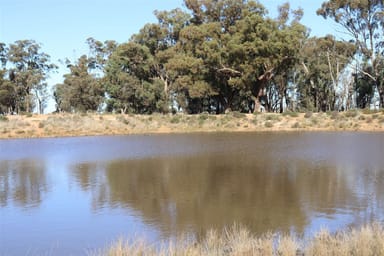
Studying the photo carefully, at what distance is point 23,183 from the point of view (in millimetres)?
14938

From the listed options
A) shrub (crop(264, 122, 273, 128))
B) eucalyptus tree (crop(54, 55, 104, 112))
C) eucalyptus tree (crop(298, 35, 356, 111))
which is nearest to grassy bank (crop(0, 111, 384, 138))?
shrub (crop(264, 122, 273, 128))

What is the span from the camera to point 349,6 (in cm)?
5003

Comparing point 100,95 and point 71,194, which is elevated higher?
point 100,95

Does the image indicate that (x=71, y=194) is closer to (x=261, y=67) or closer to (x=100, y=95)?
(x=261, y=67)

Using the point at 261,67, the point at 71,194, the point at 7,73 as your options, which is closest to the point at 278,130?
the point at 261,67

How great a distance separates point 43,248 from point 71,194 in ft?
16.3

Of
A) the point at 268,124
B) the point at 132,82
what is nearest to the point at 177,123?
the point at 268,124

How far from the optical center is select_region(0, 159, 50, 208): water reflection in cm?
1214

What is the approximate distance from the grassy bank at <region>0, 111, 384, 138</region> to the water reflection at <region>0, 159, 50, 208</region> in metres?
20.1

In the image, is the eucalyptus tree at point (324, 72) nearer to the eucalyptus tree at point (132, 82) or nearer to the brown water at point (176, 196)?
the eucalyptus tree at point (132, 82)

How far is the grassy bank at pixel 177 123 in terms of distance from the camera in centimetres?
4038

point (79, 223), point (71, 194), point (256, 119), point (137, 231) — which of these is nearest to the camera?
point (137, 231)

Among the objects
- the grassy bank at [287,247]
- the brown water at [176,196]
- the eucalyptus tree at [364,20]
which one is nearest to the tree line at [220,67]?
Answer: the eucalyptus tree at [364,20]

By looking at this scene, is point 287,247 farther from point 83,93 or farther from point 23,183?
point 83,93
